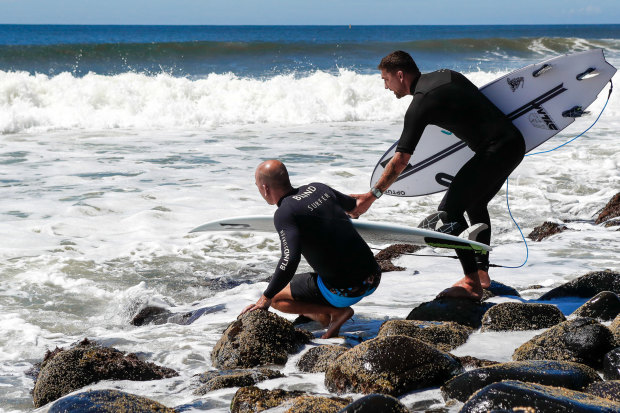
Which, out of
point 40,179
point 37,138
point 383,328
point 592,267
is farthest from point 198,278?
point 37,138

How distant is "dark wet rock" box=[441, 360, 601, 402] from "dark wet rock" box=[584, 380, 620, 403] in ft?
0.21

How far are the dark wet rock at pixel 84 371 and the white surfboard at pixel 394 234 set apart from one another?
155cm

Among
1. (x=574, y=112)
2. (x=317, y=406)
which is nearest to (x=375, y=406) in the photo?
(x=317, y=406)

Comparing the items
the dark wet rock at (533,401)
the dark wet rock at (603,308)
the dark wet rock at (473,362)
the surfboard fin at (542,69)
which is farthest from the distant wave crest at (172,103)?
the dark wet rock at (533,401)

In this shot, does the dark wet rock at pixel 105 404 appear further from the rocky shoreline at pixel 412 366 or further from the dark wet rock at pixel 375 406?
the dark wet rock at pixel 375 406

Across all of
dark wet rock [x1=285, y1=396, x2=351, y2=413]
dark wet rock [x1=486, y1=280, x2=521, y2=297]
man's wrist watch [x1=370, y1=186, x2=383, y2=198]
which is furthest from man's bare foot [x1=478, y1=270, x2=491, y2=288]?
dark wet rock [x1=285, y1=396, x2=351, y2=413]

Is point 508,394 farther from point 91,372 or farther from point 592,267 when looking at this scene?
point 592,267

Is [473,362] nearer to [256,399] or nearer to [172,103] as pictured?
[256,399]

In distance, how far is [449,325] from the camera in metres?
4.19

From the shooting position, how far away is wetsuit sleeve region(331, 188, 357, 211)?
4.30m

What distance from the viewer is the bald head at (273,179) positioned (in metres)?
4.07

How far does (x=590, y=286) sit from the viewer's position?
4.93 metres

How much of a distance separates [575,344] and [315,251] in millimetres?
1563

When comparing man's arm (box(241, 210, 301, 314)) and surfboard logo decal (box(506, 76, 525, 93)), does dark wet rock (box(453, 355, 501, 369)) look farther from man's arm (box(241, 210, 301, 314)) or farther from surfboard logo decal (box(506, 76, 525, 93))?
surfboard logo decal (box(506, 76, 525, 93))
